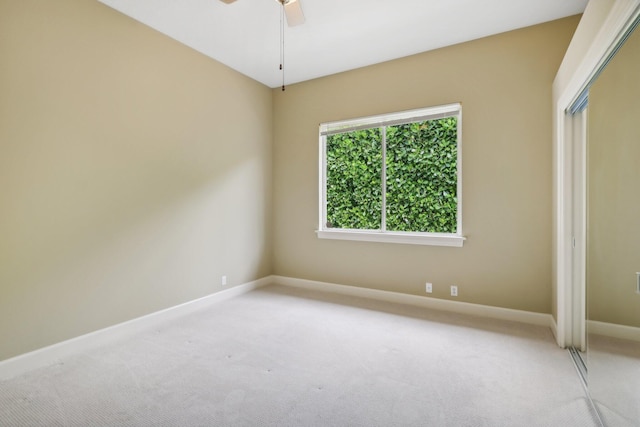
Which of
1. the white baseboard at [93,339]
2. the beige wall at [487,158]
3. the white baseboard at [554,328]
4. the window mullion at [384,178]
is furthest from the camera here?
the window mullion at [384,178]

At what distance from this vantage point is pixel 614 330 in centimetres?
167

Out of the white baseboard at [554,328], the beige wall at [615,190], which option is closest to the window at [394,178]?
the white baseboard at [554,328]

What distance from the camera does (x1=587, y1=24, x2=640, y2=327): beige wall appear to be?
149 cm

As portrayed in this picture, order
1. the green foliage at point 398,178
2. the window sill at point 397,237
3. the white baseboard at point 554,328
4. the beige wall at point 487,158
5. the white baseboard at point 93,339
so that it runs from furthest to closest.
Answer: the green foliage at point 398,178, the window sill at point 397,237, the beige wall at point 487,158, the white baseboard at point 554,328, the white baseboard at point 93,339

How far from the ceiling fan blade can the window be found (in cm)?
176

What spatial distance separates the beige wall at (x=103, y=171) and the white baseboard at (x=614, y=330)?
11.5 ft

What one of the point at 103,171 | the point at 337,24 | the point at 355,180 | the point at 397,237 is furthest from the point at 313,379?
the point at 337,24

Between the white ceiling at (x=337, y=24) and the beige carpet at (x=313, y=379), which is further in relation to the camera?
the white ceiling at (x=337, y=24)

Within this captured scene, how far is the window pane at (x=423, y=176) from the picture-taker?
11.4 ft

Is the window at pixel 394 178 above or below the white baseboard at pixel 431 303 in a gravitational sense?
above

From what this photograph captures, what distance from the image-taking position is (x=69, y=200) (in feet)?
8.09

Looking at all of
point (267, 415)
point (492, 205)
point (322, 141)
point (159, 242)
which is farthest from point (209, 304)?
point (492, 205)

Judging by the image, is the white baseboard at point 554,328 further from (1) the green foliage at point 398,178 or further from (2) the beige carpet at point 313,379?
(1) the green foliage at point 398,178

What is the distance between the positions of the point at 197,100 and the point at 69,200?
1693mm
